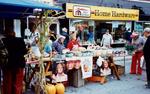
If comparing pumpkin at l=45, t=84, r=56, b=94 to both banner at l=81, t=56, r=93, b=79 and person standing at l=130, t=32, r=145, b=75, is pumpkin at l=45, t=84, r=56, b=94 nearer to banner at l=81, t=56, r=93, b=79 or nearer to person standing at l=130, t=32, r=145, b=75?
banner at l=81, t=56, r=93, b=79

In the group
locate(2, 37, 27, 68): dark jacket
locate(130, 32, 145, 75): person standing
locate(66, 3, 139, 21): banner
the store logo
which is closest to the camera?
locate(2, 37, 27, 68): dark jacket

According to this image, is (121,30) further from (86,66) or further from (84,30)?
(86,66)

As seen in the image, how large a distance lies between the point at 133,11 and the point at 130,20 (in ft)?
2.21

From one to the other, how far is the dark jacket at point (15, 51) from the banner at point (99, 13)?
1038 centimetres

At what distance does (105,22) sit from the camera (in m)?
22.7

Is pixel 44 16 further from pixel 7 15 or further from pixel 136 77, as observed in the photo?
pixel 136 77

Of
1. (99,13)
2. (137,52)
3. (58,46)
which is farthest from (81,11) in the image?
(58,46)

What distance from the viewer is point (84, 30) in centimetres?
2119

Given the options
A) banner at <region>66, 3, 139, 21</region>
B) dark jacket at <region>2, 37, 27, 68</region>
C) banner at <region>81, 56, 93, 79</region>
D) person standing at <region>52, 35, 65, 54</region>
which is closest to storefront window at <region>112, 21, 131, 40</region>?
banner at <region>66, 3, 139, 21</region>

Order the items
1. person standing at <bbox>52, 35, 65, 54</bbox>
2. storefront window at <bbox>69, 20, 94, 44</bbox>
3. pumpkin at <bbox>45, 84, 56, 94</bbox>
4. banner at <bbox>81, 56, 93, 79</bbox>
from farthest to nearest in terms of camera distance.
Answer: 1. storefront window at <bbox>69, 20, 94, 44</bbox>
2. person standing at <bbox>52, 35, 65, 54</bbox>
3. banner at <bbox>81, 56, 93, 79</bbox>
4. pumpkin at <bbox>45, 84, 56, 94</bbox>

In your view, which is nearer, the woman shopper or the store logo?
the woman shopper

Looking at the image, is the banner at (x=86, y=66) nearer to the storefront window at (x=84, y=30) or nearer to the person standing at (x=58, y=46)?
the person standing at (x=58, y=46)

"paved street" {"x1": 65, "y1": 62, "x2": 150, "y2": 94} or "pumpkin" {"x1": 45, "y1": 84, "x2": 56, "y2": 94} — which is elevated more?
"pumpkin" {"x1": 45, "y1": 84, "x2": 56, "y2": 94}

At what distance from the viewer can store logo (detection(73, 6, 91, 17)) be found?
18.6 meters
